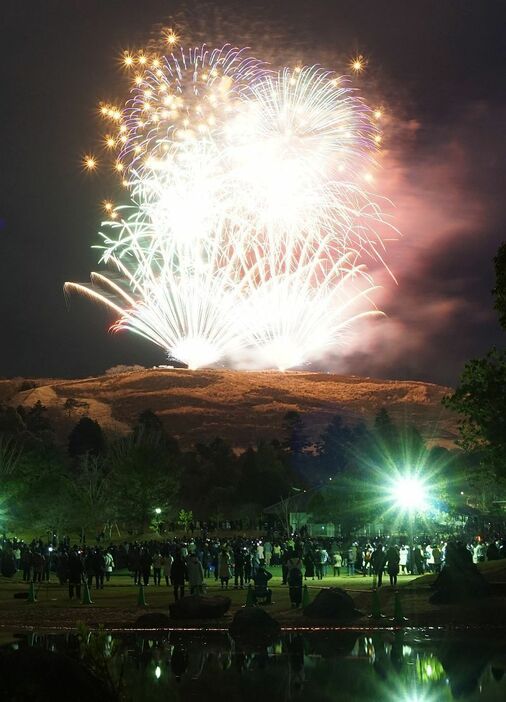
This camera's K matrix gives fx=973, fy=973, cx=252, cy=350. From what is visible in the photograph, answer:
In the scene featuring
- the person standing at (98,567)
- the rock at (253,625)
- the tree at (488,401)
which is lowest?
the rock at (253,625)

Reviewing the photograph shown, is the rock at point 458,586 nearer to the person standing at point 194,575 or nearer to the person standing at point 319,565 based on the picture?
the person standing at point 194,575

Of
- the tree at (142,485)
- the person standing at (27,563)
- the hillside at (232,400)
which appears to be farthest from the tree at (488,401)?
the hillside at (232,400)

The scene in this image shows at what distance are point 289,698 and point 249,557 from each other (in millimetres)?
22547

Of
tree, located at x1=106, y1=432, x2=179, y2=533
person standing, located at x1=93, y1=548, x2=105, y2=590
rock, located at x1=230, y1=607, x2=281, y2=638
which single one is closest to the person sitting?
rock, located at x1=230, y1=607, x2=281, y2=638

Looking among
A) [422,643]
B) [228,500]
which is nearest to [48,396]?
[228,500]

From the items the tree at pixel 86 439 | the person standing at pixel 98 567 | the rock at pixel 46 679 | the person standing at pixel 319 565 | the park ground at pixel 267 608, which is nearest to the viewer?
the rock at pixel 46 679

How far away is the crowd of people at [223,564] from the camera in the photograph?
26125mm

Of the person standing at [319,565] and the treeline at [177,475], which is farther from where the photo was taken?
the treeline at [177,475]

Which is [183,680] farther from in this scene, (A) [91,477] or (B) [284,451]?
(B) [284,451]

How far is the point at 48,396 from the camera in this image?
171750mm

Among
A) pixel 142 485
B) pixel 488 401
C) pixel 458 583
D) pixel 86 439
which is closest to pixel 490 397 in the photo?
pixel 488 401

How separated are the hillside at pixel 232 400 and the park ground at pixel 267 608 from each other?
410 feet

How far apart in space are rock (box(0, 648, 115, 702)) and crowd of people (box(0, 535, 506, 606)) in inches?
593

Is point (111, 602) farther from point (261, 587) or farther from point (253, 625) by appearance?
point (253, 625)
